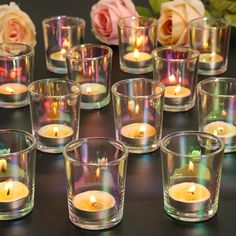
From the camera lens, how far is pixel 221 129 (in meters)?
1.38

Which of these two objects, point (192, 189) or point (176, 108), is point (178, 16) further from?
point (192, 189)

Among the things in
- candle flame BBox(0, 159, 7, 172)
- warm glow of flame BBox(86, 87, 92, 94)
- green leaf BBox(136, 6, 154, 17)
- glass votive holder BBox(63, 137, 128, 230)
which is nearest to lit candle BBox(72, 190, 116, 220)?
glass votive holder BBox(63, 137, 128, 230)

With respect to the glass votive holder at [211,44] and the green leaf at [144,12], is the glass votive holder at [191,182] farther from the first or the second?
the green leaf at [144,12]

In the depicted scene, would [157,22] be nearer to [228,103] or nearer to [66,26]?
[66,26]

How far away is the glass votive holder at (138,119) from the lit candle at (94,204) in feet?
0.71

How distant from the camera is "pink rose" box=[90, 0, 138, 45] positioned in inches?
70.3

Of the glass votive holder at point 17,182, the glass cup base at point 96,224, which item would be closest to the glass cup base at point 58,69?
the glass votive holder at point 17,182

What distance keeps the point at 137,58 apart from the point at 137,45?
5cm

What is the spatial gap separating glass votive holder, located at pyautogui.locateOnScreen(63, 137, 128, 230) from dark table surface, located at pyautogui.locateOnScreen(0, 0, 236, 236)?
0.05 ft

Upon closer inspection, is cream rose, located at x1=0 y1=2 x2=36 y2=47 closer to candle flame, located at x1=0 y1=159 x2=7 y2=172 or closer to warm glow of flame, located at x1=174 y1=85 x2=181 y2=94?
warm glow of flame, located at x1=174 y1=85 x2=181 y2=94

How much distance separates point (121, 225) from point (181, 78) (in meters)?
0.51

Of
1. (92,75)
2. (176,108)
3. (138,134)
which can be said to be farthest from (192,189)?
(92,75)

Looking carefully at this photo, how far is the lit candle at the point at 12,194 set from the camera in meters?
1.12

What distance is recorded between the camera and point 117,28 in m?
1.75
